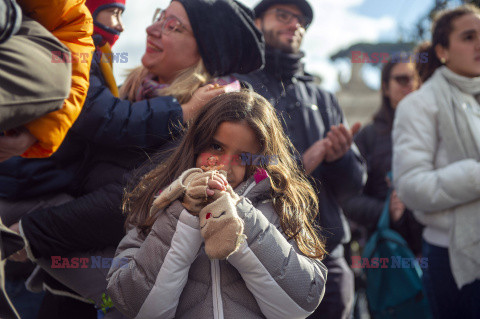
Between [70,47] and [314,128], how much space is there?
4.96 feet

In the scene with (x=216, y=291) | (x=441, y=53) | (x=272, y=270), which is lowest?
(x=216, y=291)

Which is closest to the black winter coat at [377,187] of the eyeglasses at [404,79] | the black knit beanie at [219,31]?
the eyeglasses at [404,79]

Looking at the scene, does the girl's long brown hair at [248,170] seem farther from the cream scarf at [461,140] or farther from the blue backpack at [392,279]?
the blue backpack at [392,279]

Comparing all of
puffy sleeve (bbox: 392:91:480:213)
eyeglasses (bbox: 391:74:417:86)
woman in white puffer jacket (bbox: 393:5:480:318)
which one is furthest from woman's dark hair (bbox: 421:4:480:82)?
eyeglasses (bbox: 391:74:417:86)

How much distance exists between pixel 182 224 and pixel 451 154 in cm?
197

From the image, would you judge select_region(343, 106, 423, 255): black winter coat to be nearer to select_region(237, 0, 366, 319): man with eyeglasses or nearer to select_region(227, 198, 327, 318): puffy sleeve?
select_region(237, 0, 366, 319): man with eyeglasses

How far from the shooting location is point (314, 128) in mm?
2908

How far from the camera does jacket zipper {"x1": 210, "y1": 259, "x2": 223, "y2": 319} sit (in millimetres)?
1719

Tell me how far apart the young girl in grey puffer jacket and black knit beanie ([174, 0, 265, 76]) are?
0.49 metres

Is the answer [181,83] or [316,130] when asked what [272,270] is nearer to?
[181,83]

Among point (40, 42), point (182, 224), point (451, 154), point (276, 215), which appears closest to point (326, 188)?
point (451, 154)

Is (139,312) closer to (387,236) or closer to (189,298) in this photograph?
(189,298)

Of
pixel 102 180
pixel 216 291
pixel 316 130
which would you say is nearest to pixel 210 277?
pixel 216 291

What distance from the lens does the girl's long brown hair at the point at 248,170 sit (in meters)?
1.93
